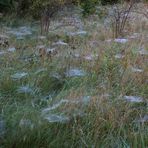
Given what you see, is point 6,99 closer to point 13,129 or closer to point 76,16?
point 13,129

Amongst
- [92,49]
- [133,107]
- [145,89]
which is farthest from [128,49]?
[133,107]

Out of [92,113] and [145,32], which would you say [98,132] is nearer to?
[92,113]

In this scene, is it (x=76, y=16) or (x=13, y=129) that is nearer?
(x=13, y=129)

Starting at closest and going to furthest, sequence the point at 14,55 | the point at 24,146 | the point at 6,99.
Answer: the point at 24,146, the point at 6,99, the point at 14,55

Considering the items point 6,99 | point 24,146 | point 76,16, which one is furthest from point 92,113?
point 76,16

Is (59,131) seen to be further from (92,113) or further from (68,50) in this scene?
(68,50)

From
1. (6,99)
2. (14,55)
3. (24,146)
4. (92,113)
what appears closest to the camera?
(24,146)

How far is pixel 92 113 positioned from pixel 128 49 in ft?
6.78

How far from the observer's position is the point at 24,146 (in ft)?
11.6

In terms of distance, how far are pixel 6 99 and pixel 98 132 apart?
3.65 ft

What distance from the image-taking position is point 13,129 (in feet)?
12.0

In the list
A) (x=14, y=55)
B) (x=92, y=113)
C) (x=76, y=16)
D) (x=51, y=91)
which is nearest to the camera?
(x=92, y=113)

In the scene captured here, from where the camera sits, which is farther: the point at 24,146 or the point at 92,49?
the point at 92,49

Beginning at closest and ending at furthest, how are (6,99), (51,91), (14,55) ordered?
1. (6,99)
2. (51,91)
3. (14,55)
